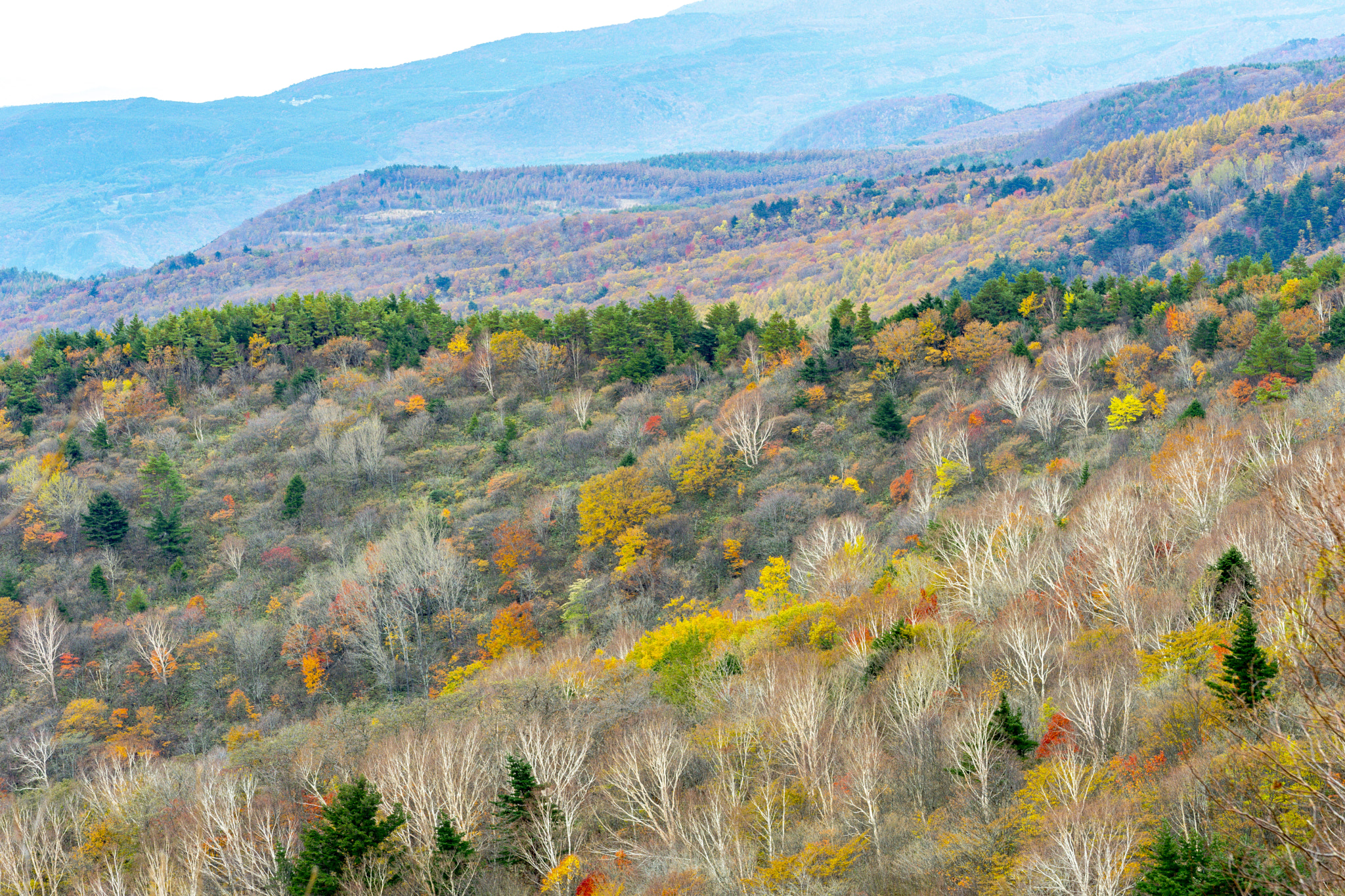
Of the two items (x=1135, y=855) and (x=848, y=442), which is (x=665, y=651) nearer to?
(x=1135, y=855)

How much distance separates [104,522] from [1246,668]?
83.4 metres

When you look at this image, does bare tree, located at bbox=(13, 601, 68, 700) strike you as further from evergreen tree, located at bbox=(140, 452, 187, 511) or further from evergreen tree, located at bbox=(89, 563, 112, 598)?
evergreen tree, located at bbox=(140, 452, 187, 511)

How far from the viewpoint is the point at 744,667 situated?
4053 centimetres

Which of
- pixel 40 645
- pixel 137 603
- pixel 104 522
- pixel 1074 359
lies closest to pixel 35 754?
pixel 40 645

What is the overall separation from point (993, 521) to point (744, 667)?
20741 millimetres

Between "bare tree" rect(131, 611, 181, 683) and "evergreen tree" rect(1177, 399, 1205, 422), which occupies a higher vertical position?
"evergreen tree" rect(1177, 399, 1205, 422)

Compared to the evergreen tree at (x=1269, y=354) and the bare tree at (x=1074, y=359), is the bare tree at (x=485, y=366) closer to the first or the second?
the bare tree at (x=1074, y=359)

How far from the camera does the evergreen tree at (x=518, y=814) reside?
102ft

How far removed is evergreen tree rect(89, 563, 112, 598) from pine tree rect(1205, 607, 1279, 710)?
78108 millimetres

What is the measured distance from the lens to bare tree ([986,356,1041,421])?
77.2 meters

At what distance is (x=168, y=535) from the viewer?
265 ft

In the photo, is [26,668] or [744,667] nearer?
[744,667]

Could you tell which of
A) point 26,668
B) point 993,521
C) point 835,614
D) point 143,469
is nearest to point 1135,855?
point 835,614

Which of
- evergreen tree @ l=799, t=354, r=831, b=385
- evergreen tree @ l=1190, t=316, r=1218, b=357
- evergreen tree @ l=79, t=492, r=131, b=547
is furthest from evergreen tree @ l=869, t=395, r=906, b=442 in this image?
evergreen tree @ l=79, t=492, r=131, b=547
